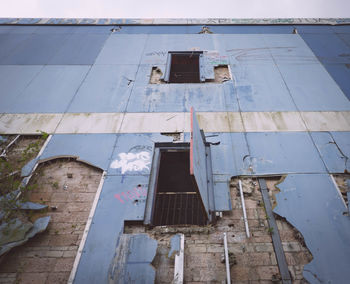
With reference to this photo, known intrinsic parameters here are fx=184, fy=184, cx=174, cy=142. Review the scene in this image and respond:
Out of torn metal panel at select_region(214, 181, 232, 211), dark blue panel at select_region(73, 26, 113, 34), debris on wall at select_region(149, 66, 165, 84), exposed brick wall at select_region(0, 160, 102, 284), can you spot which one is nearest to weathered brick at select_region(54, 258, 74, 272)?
exposed brick wall at select_region(0, 160, 102, 284)

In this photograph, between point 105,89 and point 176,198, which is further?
point 105,89

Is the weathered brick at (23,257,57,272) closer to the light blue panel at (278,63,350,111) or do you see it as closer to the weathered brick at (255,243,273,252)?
the weathered brick at (255,243,273,252)

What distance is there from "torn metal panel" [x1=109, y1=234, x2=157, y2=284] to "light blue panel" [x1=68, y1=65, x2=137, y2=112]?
11.4 feet

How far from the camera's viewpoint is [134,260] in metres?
2.95

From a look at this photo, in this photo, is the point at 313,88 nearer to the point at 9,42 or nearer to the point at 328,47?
the point at 328,47

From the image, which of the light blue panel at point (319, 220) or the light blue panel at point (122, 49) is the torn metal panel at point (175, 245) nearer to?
the light blue panel at point (319, 220)

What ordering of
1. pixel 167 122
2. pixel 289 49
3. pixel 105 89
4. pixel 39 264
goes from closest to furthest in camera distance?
1. pixel 39 264
2. pixel 167 122
3. pixel 105 89
4. pixel 289 49

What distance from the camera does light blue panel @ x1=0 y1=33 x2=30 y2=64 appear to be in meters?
7.27

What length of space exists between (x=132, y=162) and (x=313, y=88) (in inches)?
229

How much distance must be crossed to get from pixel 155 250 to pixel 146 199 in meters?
0.93

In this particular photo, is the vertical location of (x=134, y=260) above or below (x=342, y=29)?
below

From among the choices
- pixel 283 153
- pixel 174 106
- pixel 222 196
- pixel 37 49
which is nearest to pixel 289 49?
pixel 283 153

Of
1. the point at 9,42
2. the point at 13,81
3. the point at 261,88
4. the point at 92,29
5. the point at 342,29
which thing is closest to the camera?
the point at 261,88

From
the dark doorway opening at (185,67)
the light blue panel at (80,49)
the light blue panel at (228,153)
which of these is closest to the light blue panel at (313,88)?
the light blue panel at (228,153)
